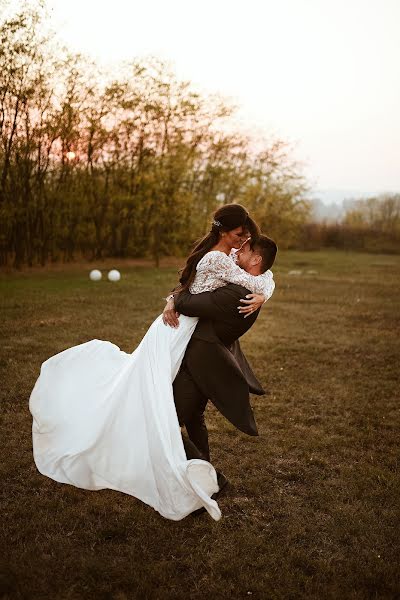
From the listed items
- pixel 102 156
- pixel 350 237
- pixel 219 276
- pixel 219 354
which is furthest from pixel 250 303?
pixel 350 237

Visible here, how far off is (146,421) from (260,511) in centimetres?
124

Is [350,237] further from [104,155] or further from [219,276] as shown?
[219,276]

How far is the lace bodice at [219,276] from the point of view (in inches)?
134

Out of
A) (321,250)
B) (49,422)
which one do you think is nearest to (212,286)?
(49,422)

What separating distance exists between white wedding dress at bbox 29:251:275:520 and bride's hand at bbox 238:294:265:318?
0.08 m

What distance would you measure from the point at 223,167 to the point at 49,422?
2600 centimetres

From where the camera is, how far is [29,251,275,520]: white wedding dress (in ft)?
10.8

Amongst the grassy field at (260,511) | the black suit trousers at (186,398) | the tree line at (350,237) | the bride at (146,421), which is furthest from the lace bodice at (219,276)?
the tree line at (350,237)

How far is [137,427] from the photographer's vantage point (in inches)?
138

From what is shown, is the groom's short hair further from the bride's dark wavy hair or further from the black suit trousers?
the black suit trousers

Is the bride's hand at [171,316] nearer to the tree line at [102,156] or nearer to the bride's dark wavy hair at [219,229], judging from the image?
the bride's dark wavy hair at [219,229]

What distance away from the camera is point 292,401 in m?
6.45

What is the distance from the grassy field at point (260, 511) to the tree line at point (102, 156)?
13100mm

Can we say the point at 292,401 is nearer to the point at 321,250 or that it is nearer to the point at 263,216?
the point at 263,216
